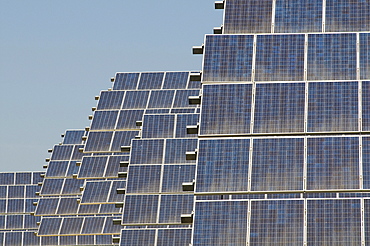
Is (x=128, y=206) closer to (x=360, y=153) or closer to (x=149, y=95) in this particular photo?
(x=360, y=153)

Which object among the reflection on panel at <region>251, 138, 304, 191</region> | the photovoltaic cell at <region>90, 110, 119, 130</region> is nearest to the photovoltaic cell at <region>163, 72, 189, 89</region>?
the photovoltaic cell at <region>90, 110, 119, 130</region>

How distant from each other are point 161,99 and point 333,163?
43.5m

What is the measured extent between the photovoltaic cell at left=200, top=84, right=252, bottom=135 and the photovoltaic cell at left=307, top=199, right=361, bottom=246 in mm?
4123

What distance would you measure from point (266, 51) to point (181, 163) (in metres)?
16.3

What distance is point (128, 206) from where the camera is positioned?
50.4 m

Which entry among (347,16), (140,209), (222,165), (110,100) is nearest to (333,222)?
(222,165)

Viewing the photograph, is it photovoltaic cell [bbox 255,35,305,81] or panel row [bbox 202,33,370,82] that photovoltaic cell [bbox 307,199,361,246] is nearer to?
panel row [bbox 202,33,370,82]

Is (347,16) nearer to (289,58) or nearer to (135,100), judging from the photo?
(289,58)

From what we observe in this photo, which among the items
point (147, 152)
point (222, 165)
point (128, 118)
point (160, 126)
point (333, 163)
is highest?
point (128, 118)

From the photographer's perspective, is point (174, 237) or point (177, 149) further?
point (177, 149)

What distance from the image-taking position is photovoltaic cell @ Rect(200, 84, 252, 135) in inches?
1379

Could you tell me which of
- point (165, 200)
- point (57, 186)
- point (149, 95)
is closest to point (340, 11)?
point (165, 200)

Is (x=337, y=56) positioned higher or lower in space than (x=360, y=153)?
higher

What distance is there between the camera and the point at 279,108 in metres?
35.1
